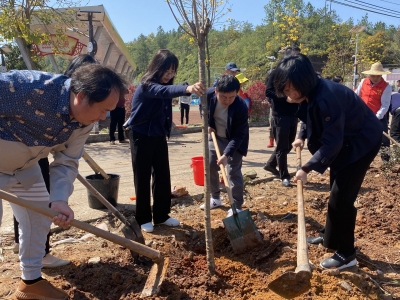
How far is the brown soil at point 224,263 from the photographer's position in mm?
2895

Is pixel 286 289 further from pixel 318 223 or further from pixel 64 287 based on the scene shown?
pixel 318 223

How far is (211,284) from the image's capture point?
2982 millimetres

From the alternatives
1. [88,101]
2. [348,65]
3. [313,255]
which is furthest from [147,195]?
[348,65]

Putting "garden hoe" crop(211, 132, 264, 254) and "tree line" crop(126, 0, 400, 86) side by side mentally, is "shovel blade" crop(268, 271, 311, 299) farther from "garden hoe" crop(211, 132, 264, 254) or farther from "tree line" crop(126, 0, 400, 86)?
"tree line" crop(126, 0, 400, 86)

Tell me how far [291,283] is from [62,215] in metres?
1.41

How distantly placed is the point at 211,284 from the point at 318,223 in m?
1.80

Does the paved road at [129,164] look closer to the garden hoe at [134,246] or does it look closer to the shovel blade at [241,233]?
the shovel blade at [241,233]

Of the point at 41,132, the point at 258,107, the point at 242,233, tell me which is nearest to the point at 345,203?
the point at 242,233

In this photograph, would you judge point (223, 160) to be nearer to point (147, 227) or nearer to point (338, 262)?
point (147, 227)

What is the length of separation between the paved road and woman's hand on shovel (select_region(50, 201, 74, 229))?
2.02 metres

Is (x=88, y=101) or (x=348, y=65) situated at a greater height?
(x=348, y=65)

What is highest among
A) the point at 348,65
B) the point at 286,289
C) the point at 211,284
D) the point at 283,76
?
the point at 348,65

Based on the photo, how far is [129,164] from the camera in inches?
307

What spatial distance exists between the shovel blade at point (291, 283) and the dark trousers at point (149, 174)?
192 cm
